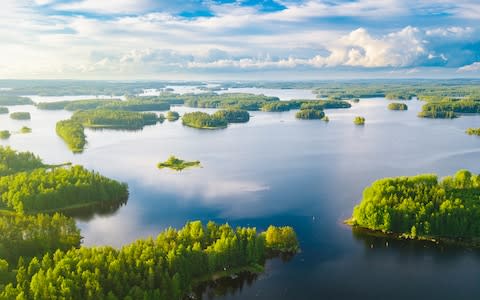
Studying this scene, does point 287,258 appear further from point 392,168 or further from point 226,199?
point 392,168

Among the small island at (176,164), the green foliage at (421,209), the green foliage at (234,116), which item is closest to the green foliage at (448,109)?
the green foliage at (234,116)

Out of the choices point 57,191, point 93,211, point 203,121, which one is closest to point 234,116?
point 203,121

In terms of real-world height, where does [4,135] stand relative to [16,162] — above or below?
below

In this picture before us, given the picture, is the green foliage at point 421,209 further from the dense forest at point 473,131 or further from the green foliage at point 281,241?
the dense forest at point 473,131

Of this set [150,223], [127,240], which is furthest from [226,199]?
[127,240]

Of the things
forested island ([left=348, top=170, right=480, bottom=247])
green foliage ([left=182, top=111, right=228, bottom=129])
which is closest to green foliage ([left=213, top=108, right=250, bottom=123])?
green foliage ([left=182, top=111, right=228, bottom=129])

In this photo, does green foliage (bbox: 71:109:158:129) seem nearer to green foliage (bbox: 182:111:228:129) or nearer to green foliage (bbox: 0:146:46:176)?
green foliage (bbox: 182:111:228:129)

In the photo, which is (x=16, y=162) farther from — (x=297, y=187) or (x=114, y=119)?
(x=114, y=119)
